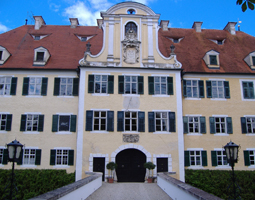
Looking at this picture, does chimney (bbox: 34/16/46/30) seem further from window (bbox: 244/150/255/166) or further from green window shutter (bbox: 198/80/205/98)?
window (bbox: 244/150/255/166)

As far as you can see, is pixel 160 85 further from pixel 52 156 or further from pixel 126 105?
pixel 52 156

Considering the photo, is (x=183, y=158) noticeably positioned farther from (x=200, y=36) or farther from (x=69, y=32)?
(x=69, y=32)

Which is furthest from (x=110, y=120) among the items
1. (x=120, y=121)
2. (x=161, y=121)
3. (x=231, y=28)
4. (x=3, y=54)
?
(x=231, y=28)

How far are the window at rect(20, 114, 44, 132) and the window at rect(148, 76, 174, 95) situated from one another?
8973 millimetres

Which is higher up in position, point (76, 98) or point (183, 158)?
point (76, 98)

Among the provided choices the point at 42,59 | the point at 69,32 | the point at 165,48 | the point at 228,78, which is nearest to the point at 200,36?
the point at 165,48

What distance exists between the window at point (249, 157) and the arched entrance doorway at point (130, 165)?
8.24 metres

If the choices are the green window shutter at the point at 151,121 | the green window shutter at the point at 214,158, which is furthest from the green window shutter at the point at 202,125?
the green window shutter at the point at 151,121

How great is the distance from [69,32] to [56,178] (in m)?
15.5

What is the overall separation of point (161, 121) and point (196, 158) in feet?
13.5

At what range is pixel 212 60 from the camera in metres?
22.8

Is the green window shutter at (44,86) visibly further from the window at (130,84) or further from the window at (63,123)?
the window at (130,84)

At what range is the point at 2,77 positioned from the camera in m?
21.0

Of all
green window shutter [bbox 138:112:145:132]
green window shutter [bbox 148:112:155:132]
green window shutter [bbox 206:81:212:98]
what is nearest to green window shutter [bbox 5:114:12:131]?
green window shutter [bbox 138:112:145:132]
